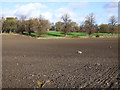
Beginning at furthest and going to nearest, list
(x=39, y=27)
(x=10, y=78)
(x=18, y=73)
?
(x=39, y=27) → (x=18, y=73) → (x=10, y=78)

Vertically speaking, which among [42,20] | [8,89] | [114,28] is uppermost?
[42,20]

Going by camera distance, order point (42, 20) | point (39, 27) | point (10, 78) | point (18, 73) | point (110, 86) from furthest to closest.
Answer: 1. point (42, 20)
2. point (39, 27)
3. point (18, 73)
4. point (10, 78)
5. point (110, 86)

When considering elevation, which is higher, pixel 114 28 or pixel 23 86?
pixel 114 28

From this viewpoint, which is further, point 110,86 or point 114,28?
point 114,28

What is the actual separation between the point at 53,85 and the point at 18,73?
89.4 inches

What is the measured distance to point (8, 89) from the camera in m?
4.79

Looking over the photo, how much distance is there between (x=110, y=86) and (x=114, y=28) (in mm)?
62034

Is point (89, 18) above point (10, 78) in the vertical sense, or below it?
above

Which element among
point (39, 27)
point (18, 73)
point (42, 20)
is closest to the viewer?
point (18, 73)

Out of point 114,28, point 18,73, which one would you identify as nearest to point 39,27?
point 114,28

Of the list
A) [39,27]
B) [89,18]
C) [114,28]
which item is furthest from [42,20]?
[114,28]

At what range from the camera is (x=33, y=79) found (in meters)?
5.51

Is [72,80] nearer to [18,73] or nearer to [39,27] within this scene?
[18,73]

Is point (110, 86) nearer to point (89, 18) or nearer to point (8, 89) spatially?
point (8, 89)
